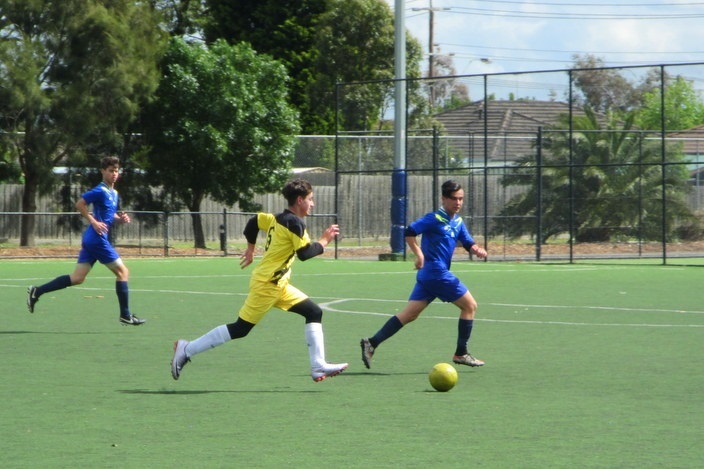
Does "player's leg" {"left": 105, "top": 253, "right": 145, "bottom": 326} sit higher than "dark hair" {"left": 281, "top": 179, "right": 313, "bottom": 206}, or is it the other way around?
"dark hair" {"left": 281, "top": 179, "right": 313, "bottom": 206}

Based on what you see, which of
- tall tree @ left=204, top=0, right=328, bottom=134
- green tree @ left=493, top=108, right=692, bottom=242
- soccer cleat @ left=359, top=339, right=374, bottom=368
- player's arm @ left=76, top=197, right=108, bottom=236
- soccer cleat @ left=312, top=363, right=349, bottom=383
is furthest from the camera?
tall tree @ left=204, top=0, right=328, bottom=134

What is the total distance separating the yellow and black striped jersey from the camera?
32.7ft

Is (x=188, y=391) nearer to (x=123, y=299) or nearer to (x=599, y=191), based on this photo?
(x=123, y=299)

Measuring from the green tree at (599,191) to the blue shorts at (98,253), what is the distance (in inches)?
717

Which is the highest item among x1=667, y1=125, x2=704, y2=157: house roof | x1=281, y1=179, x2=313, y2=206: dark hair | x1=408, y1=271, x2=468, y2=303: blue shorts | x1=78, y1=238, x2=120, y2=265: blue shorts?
x1=667, y1=125, x2=704, y2=157: house roof

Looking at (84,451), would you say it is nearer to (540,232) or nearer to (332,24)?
(540,232)

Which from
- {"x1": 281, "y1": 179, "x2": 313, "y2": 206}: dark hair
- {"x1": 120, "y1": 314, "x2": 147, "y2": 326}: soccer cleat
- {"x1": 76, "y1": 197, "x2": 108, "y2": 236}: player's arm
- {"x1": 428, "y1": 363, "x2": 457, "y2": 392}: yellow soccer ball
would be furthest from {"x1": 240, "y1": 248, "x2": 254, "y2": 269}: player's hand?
{"x1": 76, "y1": 197, "x2": 108, "y2": 236}: player's arm

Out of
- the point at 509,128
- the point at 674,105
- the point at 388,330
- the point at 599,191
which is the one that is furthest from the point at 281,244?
the point at 509,128

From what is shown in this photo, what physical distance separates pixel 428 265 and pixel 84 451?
4.92m

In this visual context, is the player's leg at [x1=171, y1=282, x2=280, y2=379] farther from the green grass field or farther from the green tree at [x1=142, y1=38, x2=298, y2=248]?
the green tree at [x1=142, y1=38, x2=298, y2=248]

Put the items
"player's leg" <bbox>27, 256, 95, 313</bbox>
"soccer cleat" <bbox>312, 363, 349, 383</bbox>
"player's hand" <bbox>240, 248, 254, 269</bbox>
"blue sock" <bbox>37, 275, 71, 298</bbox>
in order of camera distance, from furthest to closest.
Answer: "blue sock" <bbox>37, 275, 71, 298</bbox>
"player's leg" <bbox>27, 256, 95, 313</bbox>
"player's hand" <bbox>240, 248, 254, 269</bbox>
"soccer cleat" <bbox>312, 363, 349, 383</bbox>

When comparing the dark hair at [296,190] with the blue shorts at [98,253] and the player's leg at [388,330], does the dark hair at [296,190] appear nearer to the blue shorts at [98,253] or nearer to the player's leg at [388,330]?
the player's leg at [388,330]

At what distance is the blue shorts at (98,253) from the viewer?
1534 cm

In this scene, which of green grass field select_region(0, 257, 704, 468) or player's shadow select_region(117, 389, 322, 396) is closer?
green grass field select_region(0, 257, 704, 468)
